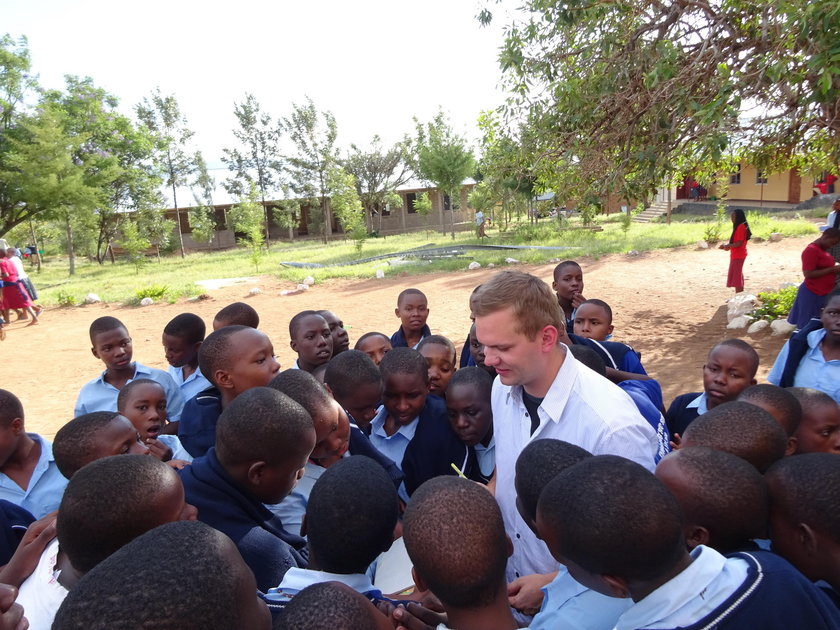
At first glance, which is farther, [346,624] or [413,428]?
[413,428]

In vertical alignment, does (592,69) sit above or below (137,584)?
above

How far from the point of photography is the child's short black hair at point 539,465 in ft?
5.32

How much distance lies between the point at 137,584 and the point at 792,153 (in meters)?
10.0

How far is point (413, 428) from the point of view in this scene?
2.86m

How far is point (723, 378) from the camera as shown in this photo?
9.65ft

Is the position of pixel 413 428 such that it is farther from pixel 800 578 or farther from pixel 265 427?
pixel 800 578

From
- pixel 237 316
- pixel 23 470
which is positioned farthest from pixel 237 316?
pixel 23 470

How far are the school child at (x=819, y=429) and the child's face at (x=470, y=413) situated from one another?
1365 millimetres

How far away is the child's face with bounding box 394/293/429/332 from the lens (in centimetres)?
473

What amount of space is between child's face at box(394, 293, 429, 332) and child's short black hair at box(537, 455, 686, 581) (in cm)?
342

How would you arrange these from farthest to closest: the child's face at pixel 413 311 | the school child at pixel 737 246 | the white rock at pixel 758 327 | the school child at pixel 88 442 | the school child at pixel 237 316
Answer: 1. the school child at pixel 737 246
2. the white rock at pixel 758 327
3. the child's face at pixel 413 311
4. the school child at pixel 237 316
5. the school child at pixel 88 442

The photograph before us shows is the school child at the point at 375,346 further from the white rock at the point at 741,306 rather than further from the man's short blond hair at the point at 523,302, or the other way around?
the white rock at the point at 741,306

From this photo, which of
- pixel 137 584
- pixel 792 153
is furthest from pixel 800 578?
pixel 792 153

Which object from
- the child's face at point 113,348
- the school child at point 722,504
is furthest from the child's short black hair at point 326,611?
the child's face at point 113,348
